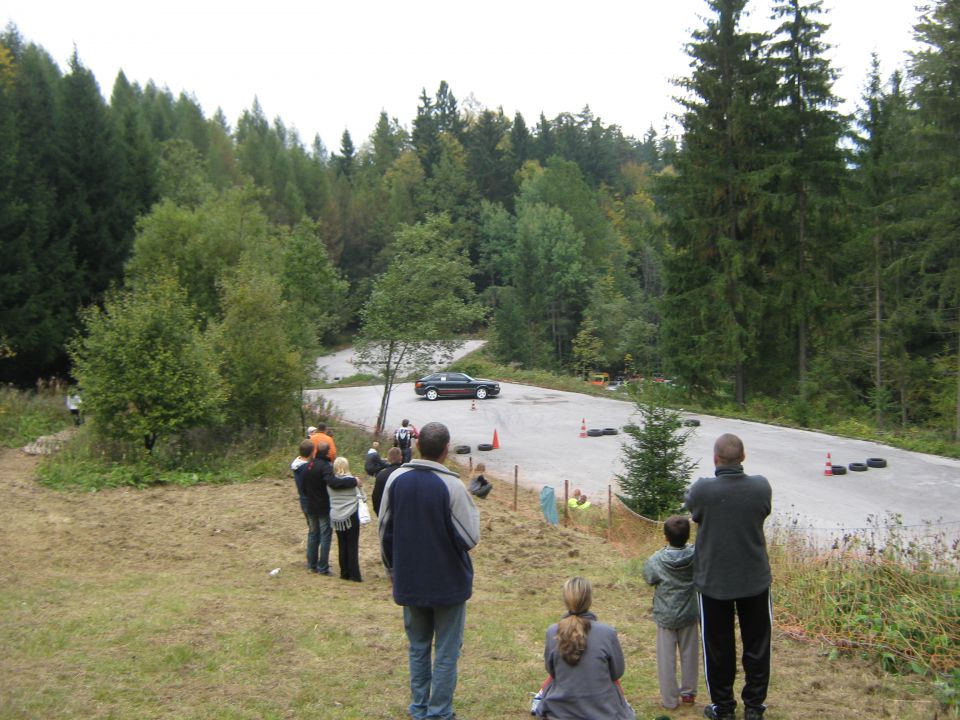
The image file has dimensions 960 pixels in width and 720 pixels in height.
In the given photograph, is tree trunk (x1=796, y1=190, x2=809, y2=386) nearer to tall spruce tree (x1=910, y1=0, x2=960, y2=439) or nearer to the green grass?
tall spruce tree (x1=910, y1=0, x2=960, y2=439)

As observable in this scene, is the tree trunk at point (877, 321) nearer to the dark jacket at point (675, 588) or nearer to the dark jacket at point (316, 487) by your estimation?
the dark jacket at point (316, 487)

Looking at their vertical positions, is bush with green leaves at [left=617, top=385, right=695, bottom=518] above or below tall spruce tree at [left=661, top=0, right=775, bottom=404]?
below

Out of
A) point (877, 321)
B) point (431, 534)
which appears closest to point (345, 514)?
point (431, 534)

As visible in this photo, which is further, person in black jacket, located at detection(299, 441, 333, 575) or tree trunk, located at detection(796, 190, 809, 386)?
tree trunk, located at detection(796, 190, 809, 386)

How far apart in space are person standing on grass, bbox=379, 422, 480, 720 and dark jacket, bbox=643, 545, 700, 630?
153 cm

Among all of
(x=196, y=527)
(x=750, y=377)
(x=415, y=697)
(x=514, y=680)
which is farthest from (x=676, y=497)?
(x=750, y=377)

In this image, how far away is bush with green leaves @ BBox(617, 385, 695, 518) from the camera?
47.0 ft

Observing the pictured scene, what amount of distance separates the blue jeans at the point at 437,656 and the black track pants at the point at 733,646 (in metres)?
1.56

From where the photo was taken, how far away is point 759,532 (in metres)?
4.70

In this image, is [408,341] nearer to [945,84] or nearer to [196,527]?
[196,527]

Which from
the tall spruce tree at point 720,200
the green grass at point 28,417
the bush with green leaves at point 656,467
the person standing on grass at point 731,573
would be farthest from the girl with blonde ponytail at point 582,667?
the tall spruce tree at point 720,200

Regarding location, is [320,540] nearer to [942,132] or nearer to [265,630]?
[265,630]

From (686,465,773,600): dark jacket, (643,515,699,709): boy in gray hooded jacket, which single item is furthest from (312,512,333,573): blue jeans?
(686,465,773,600): dark jacket

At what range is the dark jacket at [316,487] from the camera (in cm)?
888
